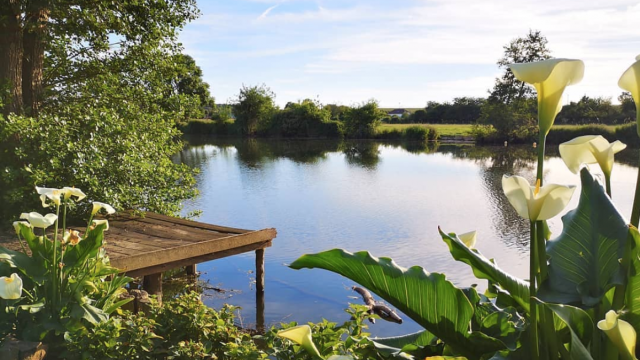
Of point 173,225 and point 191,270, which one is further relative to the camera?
point 191,270

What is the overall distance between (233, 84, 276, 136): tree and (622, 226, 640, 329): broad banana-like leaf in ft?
139

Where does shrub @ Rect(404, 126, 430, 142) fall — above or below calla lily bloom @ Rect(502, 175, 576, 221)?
below

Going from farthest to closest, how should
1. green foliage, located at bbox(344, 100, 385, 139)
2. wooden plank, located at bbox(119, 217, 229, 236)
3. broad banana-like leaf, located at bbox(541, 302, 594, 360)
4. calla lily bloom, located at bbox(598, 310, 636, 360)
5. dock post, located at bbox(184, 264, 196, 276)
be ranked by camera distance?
1. green foliage, located at bbox(344, 100, 385, 139)
2. dock post, located at bbox(184, 264, 196, 276)
3. wooden plank, located at bbox(119, 217, 229, 236)
4. broad banana-like leaf, located at bbox(541, 302, 594, 360)
5. calla lily bloom, located at bbox(598, 310, 636, 360)

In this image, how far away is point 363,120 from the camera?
41062mm

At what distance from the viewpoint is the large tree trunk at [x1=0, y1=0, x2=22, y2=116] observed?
591 cm

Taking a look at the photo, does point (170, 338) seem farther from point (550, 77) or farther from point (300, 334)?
point (550, 77)

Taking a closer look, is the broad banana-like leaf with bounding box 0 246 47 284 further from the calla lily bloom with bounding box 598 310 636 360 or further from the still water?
the still water

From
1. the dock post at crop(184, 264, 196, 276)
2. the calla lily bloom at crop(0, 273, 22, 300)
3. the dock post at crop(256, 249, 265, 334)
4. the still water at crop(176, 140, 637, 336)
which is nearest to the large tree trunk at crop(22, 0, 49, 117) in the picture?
the dock post at crop(184, 264, 196, 276)

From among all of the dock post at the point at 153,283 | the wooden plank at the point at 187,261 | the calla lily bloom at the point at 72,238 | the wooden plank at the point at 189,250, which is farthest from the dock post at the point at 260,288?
the calla lily bloom at the point at 72,238

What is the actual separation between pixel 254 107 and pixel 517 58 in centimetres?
2077

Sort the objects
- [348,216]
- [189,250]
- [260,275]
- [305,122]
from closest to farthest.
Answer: [189,250] → [260,275] → [348,216] → [305,122]

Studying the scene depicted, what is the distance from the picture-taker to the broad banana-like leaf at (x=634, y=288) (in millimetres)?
1096

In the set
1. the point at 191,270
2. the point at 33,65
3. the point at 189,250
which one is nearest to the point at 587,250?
the point at 189,250

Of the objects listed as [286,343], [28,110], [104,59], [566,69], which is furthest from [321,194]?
[566,69]
